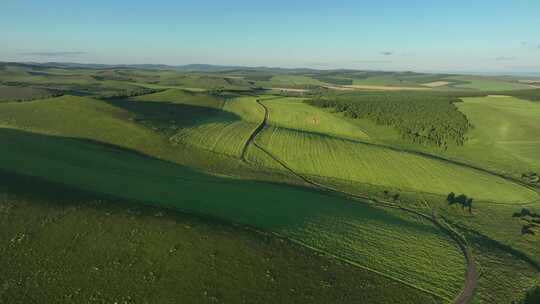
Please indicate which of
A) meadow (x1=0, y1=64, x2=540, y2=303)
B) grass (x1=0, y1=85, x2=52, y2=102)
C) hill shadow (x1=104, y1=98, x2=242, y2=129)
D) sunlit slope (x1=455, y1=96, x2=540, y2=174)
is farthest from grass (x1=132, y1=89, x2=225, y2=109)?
sunlit slope (x1=455, y1=96, x2=540, y2=174)

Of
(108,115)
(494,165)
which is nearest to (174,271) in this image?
(108,115)

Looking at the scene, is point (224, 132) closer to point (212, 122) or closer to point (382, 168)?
point (212, 122)

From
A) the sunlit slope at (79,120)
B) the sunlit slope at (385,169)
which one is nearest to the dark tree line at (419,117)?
the sunlit slope at (385,169)

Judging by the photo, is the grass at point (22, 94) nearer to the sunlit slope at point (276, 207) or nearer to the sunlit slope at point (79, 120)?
the sunlit slope at point (79, 120)

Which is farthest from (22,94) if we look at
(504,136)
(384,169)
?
(504,136)

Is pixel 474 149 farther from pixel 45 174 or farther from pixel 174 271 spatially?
pixel 45 174

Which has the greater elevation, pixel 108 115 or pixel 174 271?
pixel 108 115

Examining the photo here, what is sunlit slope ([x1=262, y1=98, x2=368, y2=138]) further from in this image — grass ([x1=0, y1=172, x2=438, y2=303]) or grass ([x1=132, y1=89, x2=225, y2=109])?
grass ([x1=0, y1=172, x2=438, y2=303])
